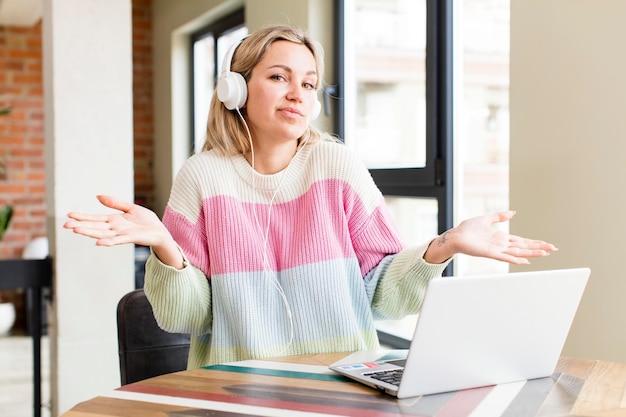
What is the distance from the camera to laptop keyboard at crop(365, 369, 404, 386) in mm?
1245

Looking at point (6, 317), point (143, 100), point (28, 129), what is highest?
point (143, 100)

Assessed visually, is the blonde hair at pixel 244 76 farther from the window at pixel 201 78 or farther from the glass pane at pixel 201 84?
the glass pane at pixel 201 84

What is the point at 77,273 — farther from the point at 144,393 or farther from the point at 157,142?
the point at 157,142

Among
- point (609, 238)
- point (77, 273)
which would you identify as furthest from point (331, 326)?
point (77, 273)

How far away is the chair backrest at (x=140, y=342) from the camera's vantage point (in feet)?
5.57

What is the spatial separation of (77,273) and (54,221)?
0.67ft

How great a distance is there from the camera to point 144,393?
4.06ft

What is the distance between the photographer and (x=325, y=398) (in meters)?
1.20

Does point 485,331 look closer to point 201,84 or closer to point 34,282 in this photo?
point 34,282

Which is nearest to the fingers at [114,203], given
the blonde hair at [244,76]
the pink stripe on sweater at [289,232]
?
the pink stripe on sweater at [289,232]

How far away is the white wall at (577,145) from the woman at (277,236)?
0.50 metres

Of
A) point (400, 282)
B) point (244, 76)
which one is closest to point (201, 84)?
point (244, 76)

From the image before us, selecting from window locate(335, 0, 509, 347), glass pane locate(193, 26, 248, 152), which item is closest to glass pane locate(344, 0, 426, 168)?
window locate(335, 0, 509, 347)

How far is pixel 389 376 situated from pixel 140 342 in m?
0.68
